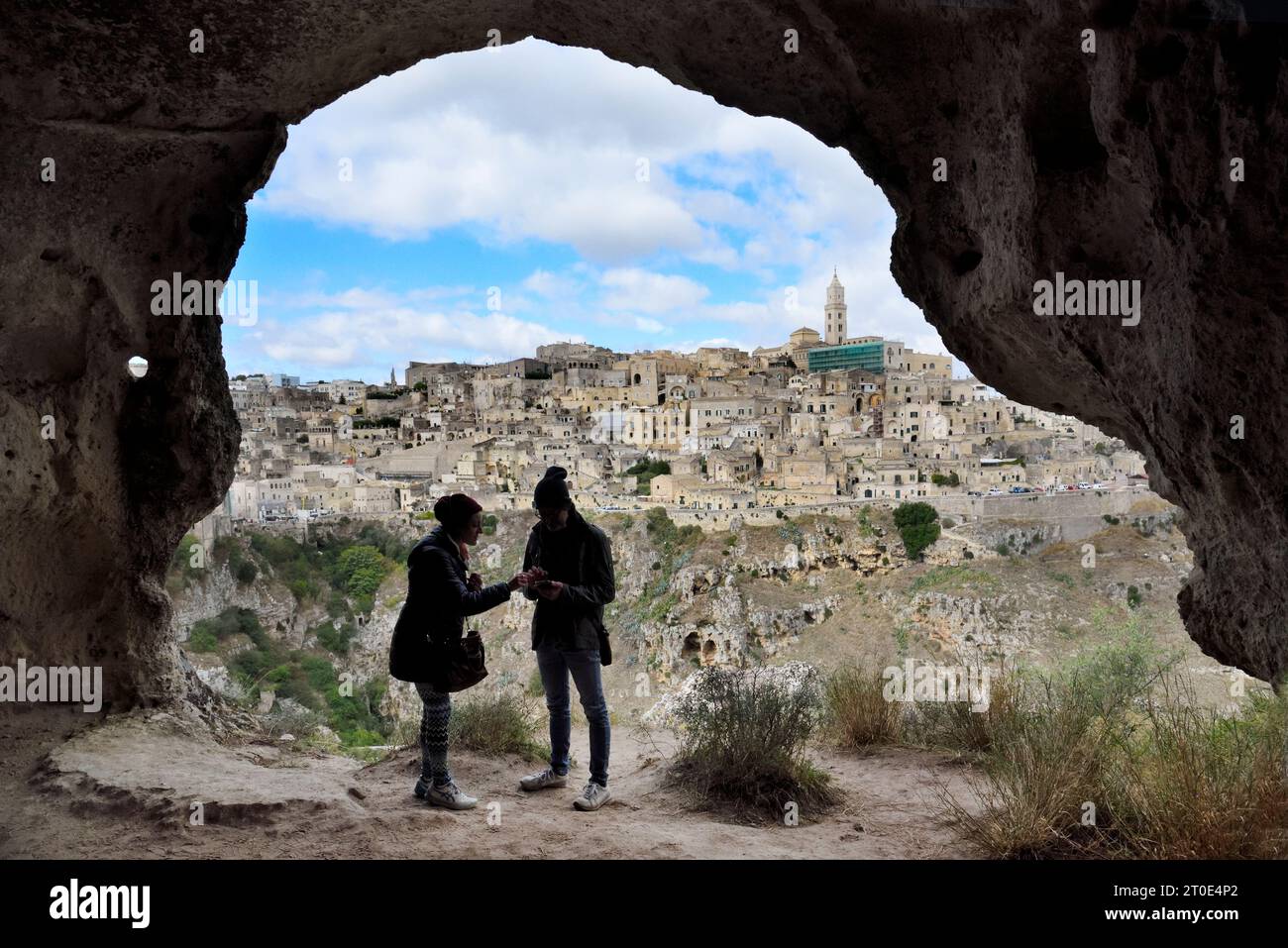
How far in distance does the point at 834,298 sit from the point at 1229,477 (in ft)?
403

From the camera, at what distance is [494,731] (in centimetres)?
557

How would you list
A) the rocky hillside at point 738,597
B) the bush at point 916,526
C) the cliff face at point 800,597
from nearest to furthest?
the rocky hillside at point 738,597 < the cliff face at point 800,597 < the bush at point 916,526

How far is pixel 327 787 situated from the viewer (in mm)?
4324

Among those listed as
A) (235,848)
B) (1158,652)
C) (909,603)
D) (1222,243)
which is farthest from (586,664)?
(909,603)

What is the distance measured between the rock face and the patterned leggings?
7.52 ft

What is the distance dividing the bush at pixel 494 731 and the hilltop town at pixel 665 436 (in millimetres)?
23421

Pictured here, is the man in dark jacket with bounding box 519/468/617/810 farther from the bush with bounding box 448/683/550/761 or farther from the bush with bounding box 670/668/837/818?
the bush with bounding box 448/683/550/761

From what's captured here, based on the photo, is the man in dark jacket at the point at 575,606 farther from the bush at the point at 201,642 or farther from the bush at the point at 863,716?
the bush at the point at 201,642

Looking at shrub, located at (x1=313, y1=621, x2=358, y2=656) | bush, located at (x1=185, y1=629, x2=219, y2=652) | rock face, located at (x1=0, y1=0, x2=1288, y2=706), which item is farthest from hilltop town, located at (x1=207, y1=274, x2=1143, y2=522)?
rock face, located at (x1=0, y1=0, x2=1288, y2=706)

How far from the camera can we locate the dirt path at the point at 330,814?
3.66 metres

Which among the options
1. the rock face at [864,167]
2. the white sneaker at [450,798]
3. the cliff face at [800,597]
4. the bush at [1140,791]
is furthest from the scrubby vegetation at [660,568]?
the bush at [1140,791]

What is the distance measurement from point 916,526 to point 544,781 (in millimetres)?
45329

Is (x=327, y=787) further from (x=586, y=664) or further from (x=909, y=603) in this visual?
(x=909, y=603)

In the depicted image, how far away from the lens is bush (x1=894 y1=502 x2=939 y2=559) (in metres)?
46.2
